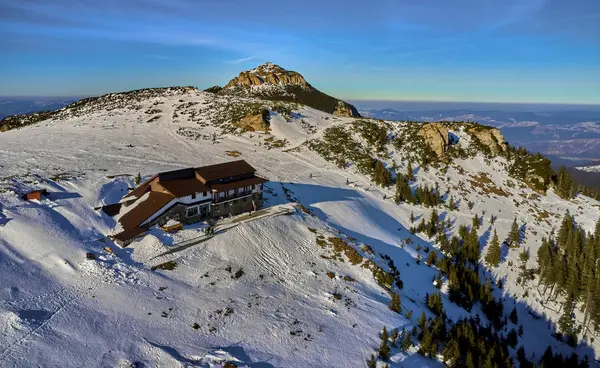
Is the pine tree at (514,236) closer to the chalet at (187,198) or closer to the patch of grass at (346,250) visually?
the patch of grass at (346,250)

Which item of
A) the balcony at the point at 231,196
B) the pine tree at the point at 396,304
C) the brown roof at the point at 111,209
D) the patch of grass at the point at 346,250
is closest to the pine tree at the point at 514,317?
the pine tree at the point at 396,304

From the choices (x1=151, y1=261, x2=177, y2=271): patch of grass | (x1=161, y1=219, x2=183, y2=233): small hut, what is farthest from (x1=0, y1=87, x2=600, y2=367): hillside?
(x1=161, y1=219, x2=183, y2=233): small hut

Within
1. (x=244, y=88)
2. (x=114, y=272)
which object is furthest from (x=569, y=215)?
(x=244, y=88)

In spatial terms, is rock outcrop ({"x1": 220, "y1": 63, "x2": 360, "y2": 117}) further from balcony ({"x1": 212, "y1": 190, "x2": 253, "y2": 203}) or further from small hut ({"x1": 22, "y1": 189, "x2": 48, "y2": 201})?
small hut ({"x1": 22, "y1": 189, "x2": 48, "y2": 201})

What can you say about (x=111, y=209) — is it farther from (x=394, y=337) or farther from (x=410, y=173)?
(x=410, y=173)

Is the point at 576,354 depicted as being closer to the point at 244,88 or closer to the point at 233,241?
the point at 233,241
